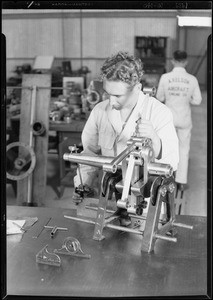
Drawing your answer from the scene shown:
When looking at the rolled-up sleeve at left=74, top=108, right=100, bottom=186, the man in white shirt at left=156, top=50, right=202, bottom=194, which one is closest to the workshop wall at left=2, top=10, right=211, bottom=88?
the man in white shirt at left=156, top=50, right=202, bottom=194

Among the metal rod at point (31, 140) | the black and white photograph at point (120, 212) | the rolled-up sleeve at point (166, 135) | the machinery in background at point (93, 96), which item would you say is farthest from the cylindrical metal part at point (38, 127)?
the rolled-up sleeve at point (166, 135)

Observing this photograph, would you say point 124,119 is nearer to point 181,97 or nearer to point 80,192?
point 80,192

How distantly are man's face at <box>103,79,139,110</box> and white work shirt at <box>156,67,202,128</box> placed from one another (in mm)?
1405

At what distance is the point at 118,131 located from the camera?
1.34 m

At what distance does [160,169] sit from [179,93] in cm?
184

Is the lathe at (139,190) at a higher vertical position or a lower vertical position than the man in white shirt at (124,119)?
lower

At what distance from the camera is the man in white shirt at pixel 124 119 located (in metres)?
1.23

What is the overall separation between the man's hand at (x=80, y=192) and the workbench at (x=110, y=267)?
70mm

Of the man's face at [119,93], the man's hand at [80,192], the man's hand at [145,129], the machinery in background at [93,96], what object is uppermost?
the machinery in background at [93,96]

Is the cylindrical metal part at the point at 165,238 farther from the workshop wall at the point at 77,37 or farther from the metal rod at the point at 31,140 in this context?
the workshop wall at the point at 77,37

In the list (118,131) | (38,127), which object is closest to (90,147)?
(118,131)

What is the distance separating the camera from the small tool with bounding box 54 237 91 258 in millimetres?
1150

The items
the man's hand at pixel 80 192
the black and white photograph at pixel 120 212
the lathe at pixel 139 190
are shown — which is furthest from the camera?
the man's hand at pixel 80 192

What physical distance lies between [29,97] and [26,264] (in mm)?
1745
